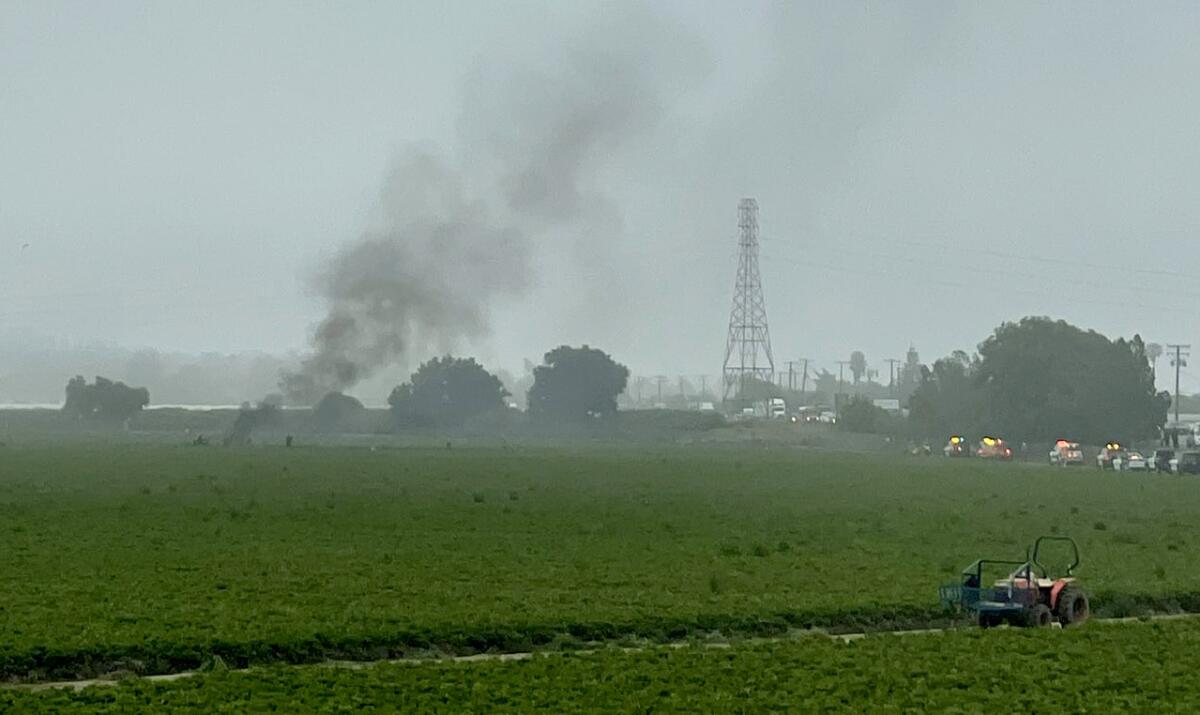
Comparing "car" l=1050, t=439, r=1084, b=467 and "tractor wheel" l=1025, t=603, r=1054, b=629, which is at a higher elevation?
"car" l=1050, t=439, r=1084, b=467

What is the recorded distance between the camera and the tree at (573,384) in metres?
173

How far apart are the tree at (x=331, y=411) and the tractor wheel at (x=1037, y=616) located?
381 feet

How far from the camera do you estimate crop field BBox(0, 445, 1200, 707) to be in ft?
80.6

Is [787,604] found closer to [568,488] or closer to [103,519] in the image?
[103,519]

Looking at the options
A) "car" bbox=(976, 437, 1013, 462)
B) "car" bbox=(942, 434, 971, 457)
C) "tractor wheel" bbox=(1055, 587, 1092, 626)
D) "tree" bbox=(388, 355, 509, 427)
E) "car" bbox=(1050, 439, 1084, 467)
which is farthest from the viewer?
"tree" bbox=(388, 355, 509, 427)

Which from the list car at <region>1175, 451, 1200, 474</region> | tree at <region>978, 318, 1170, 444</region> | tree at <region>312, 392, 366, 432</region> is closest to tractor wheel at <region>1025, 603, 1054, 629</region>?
car at <region>1175, 451, 1200, 474</region>

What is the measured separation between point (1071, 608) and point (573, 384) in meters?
147

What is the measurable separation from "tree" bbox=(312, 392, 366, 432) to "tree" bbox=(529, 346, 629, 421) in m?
33.0

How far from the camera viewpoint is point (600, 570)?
1346 inches

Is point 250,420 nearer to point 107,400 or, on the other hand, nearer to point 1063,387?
point 107,400

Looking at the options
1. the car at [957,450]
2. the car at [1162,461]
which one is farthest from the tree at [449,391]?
the car at [1162,461]

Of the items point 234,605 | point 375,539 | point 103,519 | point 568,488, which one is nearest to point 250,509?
point 103,519

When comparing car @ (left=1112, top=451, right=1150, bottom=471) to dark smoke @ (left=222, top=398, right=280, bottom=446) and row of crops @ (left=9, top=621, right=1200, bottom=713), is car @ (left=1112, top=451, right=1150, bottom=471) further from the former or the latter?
row of crops @ (left=9, top=621, right=1200, bottom=713)

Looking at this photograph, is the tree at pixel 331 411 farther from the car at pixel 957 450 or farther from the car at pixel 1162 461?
the car at pixel 1162 461
